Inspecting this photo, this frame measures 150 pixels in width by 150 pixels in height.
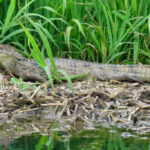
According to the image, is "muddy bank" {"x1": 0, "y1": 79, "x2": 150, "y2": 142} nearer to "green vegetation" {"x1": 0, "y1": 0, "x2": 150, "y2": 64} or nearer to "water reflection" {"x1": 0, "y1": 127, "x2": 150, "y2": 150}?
"water reflection" {"x1": 0, "y1": 127, "x2": 150, "y2": 150}

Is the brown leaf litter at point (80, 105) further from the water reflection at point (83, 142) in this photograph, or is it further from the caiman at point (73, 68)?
the caiman at point (73, 68)

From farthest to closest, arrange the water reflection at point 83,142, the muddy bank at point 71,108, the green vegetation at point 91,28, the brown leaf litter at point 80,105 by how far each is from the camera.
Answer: the green vegetation at point 91,28 < the brown leaf litter at point 80,105 < the muddy bank at point 71,108 < the water reflection at point 83,142

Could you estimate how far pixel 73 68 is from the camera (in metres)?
7.09

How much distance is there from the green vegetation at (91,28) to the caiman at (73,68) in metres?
0.16

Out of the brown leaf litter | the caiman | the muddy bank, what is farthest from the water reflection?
the caiman

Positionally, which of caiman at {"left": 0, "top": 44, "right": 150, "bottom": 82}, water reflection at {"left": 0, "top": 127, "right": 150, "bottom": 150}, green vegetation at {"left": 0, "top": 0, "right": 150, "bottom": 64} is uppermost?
green vegetation at {"left": 0, "top": 0, "right": 150, "bottom": 64}

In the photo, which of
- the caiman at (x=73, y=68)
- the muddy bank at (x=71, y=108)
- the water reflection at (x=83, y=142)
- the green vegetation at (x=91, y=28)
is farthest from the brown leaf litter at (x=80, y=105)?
the green vegetation at (x=91, y=28)

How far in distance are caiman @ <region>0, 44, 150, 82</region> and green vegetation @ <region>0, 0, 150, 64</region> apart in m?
0.16

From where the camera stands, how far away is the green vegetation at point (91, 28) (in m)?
6.91

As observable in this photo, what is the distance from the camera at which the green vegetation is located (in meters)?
6.91

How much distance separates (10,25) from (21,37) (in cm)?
64

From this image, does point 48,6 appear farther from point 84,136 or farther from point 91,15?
point 84,136

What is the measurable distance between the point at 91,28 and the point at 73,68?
2.12ft

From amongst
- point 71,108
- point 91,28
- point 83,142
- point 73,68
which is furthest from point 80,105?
point 91,28
